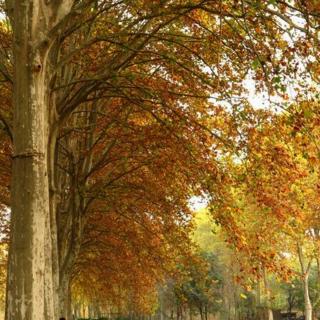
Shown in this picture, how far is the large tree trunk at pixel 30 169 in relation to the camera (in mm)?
5984

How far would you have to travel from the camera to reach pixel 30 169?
21.1 feet

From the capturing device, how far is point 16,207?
20.7ft

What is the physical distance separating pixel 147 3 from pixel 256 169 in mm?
3826

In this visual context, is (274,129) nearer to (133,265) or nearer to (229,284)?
(133,265)

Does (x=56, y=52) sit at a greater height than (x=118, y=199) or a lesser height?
greater

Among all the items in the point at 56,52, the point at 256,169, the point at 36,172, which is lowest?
the point at 36,172

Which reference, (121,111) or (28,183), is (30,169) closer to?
(28,183)

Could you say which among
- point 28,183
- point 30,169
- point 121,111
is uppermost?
point 121,111

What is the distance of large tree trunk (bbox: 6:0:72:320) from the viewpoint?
598 cm

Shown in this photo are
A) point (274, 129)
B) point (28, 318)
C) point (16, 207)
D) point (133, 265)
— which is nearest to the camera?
point (28, 318)

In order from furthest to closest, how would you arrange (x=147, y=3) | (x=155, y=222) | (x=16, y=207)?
(x=155, y=222)
(x=147, y=3)
(x=16, y=207)

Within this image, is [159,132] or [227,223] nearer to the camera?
[227,223]

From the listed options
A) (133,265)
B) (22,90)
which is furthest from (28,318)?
(133,265)

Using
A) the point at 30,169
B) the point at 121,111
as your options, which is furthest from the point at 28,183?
the point at 121,111
